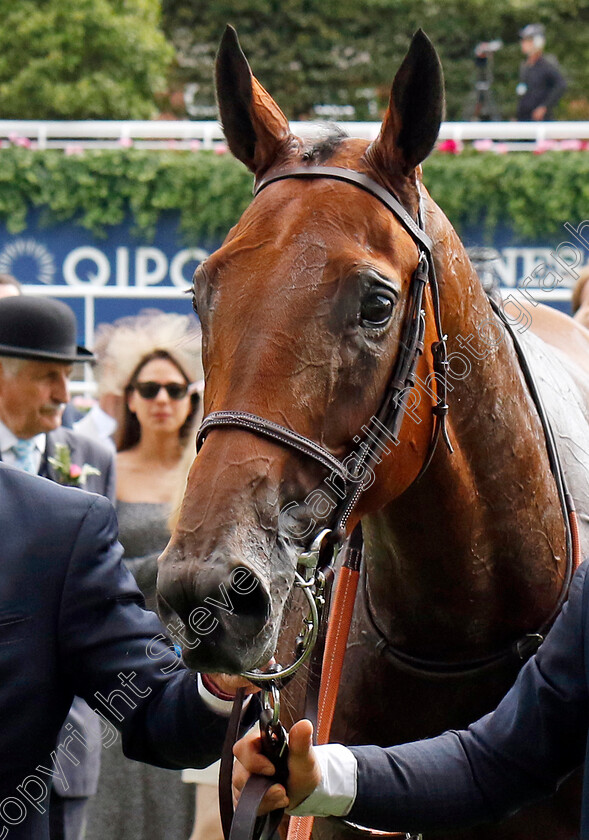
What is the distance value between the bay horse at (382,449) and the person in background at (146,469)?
6.92ft

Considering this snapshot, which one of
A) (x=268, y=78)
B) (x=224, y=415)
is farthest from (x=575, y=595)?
(x=268, y=78)

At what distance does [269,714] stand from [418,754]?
41cm

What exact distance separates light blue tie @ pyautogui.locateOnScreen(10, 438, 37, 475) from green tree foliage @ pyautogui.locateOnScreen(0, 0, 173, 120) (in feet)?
62.9

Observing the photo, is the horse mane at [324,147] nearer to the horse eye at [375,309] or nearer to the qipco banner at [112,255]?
the horse eye at [375,309]

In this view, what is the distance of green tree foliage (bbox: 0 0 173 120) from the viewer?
22.5m

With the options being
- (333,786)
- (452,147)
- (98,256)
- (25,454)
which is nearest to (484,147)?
(452,147)

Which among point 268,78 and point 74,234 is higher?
point 268,78

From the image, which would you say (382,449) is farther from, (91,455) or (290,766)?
(91,455)

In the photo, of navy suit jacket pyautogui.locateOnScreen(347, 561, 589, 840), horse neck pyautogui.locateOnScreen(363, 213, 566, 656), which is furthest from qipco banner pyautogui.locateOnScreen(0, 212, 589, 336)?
navy suit jacket pyautogui.locateOnScreen(347, 561, 589, 840)

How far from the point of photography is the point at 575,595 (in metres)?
2.11

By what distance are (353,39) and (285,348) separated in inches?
1006

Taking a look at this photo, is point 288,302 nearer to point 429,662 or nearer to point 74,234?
point 429,662

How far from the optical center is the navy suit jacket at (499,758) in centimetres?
212

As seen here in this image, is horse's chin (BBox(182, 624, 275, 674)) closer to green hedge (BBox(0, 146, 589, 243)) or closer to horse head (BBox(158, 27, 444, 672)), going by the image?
horse head (BBox(158, 27, 444, 672))
